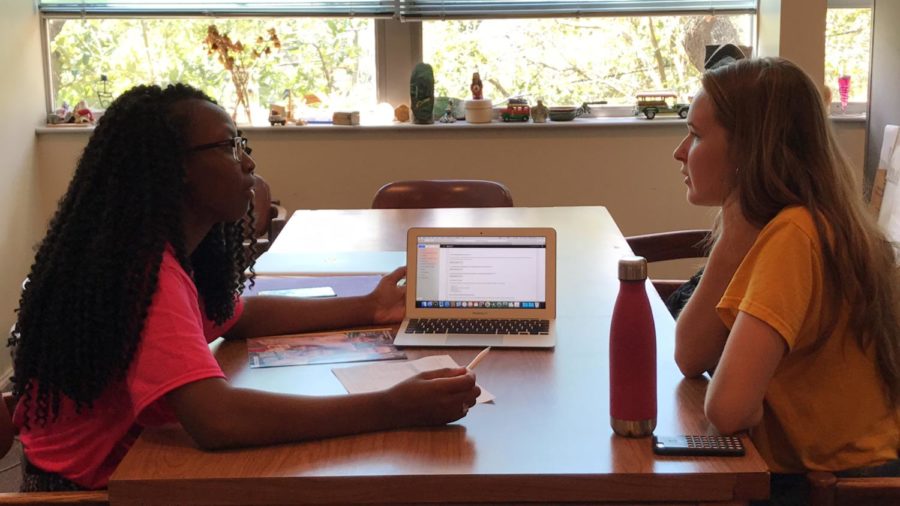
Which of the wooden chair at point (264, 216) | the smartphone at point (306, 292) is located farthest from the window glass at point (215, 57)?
the smartphone at point (306, 292)

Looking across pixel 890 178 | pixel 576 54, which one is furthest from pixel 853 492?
pixel 576 54

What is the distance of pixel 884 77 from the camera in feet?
13.1

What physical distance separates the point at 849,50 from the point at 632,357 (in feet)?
11.6

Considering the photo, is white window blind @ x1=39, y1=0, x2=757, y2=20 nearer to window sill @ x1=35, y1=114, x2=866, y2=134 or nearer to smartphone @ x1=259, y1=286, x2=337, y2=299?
window sill @ x1=35, y1=114, x2=866, y2=134

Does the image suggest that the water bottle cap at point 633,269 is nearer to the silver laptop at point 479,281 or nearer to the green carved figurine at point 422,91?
the silver laptop at point 479,281

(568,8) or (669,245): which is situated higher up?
(568,8)

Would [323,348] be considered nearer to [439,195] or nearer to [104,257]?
[104,257]

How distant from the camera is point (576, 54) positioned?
4.52 m

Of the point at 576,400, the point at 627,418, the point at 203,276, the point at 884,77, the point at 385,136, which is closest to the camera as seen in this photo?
the point at 627,418

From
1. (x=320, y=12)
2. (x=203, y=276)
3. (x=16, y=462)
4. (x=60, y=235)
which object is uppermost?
(x=320, y=12)

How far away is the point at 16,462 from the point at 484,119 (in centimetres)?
226

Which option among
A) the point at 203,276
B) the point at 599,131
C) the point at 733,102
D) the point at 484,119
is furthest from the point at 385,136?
the point at 733,102

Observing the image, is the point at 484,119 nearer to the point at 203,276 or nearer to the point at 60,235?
the point at 203,276

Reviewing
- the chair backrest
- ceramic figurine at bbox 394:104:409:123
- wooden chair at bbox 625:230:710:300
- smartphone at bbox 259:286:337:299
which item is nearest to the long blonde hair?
smartphone at bbox 259:286:337:299
